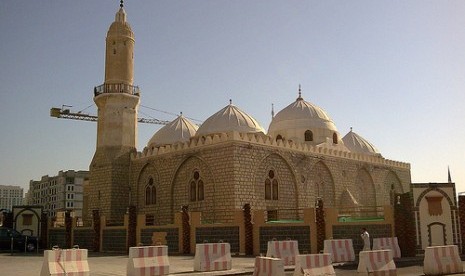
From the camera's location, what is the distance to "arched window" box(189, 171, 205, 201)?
26.0m

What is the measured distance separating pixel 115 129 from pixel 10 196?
16983 centimetres

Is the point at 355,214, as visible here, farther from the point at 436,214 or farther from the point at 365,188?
the point at 436,214

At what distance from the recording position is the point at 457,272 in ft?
43.1

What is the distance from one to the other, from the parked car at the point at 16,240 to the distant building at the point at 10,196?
16231cm

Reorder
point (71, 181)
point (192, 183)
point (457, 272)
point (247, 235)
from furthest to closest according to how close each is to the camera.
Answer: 1. point (71, 181)
2. point (192, 183)
3. point (247, 235)
4. point (457, 272)

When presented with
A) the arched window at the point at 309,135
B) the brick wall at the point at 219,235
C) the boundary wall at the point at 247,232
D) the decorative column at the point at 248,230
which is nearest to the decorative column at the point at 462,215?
the boundary wall at the point at 247,232

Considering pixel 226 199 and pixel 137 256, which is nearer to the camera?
pixel 137 256

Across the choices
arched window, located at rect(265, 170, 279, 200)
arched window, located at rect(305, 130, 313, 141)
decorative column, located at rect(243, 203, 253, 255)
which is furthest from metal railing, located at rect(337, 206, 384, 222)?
arched window, located at rect(305, 130, 313, 141)

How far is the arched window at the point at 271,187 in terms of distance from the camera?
2588 cm

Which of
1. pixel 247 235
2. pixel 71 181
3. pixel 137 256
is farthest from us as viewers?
pixel 71 181

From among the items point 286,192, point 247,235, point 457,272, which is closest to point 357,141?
point 286,192

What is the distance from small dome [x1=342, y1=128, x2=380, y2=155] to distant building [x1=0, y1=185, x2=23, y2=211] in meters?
162

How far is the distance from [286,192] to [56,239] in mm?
13470

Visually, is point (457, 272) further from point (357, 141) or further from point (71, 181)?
point (71, 181)
